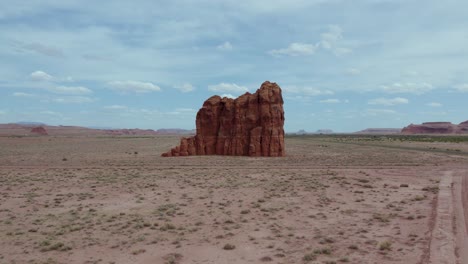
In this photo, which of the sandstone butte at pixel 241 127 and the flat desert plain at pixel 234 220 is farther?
the sandstone butte at pixel 241 127

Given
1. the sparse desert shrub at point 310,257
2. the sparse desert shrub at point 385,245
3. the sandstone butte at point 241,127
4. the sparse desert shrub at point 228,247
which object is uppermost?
the sandstone butte at point 241,127

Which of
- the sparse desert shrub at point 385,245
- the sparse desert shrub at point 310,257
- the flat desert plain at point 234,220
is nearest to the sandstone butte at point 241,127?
the flat desert plain at point 234,220

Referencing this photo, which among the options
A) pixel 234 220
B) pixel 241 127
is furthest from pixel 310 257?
pixel 241 127

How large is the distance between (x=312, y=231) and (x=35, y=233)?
30.8 feet

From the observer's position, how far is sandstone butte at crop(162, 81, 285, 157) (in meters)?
43.0

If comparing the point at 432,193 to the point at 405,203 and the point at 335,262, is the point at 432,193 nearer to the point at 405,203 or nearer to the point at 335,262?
the point at 405,203

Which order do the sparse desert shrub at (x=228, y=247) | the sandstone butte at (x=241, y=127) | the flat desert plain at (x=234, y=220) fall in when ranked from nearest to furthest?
the flat desert plain at (x=234, y=220), the sparse desert shrub at (x=228, y=247), the sandstone butte at (x=241, y=127)

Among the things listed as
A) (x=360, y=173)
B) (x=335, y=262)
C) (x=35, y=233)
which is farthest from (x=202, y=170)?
(x=335, y=262)

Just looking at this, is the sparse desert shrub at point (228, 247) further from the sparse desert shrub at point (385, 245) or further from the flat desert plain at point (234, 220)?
the sparse desert shrub at point (385, 245)

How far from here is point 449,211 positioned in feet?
49.4

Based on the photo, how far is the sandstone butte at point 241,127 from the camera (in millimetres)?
43000

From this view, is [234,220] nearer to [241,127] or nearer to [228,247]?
[228,247]

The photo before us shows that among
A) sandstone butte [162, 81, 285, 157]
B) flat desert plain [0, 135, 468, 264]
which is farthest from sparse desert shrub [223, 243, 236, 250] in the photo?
sandstone butte [162, 81, 285, 157]

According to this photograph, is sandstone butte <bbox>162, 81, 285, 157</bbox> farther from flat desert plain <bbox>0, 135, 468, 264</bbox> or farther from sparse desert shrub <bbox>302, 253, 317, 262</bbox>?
sparse desert shrub <bbox>302, 253, 317, 262</bbox>
